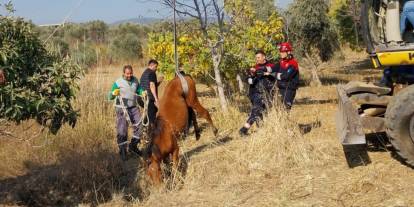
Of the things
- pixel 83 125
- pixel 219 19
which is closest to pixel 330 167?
pixel 219 19

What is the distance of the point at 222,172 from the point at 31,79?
3.16 meters

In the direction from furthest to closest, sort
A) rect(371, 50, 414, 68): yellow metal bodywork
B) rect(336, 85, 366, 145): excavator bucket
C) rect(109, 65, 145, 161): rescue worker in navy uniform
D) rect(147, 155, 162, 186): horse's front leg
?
rect(109, 65, 145, 161): rescue worker in navy uniform < rect(147, 155, 162, 186): horse's front leg < rect(371, 50, 414, 68): yellow metal bodywork < rect(336, 85, 366, 145): excavator bucket

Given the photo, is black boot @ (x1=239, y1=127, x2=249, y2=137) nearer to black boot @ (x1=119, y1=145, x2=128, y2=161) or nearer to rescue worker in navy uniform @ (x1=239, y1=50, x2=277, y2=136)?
rescue worker in navy uniform @ (x1=239, y1=50, x2=277, y2=136)

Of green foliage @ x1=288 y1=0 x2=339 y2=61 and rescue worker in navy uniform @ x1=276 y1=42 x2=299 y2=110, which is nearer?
rescue worker in navy uniform @ x1=276 y1=42 x2=299 y2=110

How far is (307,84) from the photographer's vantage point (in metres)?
17.4

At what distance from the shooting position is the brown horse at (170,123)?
6.62 m

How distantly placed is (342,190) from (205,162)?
2243mm

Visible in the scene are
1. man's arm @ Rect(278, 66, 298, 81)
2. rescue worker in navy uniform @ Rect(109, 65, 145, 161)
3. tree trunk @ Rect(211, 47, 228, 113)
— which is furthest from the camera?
tree trunk @ Rect(211, 47, 228, 113)

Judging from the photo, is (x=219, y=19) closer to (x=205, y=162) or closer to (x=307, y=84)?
(x=205, y=162)

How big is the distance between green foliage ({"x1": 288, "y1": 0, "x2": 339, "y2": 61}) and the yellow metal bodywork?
1029 cm

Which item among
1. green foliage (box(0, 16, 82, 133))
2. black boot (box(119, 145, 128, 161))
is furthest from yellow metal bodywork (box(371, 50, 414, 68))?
black boot (box(119, 145, 128, 161))

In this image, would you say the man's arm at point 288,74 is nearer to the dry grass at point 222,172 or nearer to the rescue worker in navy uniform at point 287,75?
the rescue worker in navy uniform at point 287,75

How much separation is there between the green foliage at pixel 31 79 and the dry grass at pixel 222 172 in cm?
202

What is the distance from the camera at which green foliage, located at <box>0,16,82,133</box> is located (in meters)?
4.37
